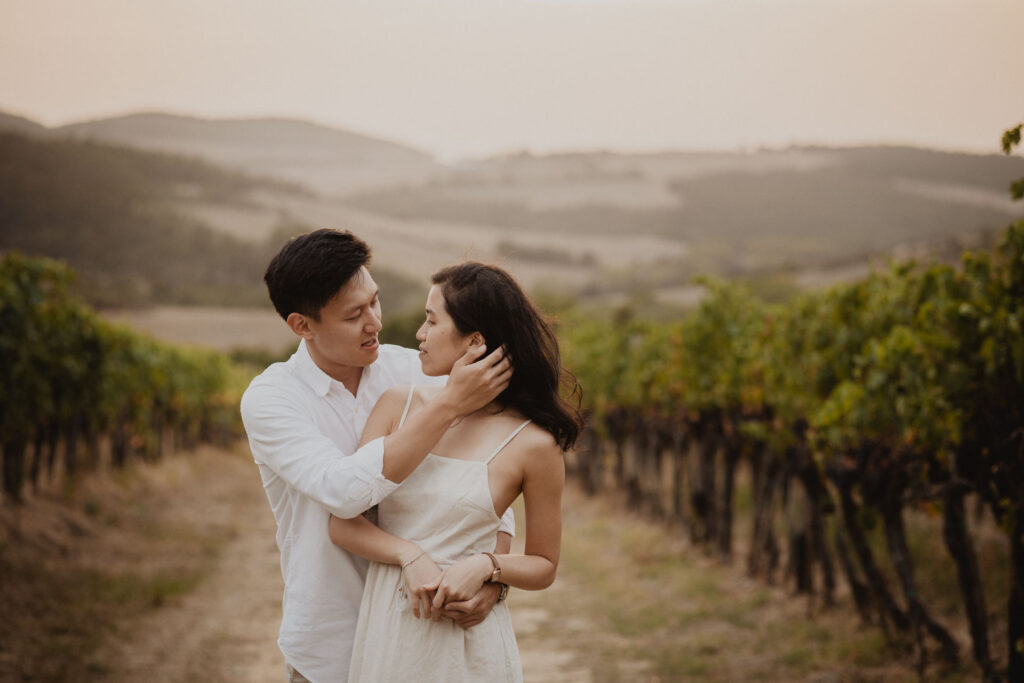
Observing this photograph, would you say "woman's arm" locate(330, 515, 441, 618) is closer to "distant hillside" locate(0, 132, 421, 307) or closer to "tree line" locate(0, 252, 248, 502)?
"tree line" locate(0, 252, 248, 502)

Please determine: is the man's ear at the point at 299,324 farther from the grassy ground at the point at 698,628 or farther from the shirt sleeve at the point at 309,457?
the grassy ground at the point at 698,628

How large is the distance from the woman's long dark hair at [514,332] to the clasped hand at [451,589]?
397mm

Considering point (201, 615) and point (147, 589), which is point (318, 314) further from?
point (147, 589)

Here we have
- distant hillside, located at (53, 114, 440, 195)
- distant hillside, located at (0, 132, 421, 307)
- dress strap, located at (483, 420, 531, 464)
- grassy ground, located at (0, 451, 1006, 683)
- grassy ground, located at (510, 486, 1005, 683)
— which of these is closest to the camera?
dress strap, located at (483, 420, 531, 464)

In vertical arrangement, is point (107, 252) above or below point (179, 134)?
below

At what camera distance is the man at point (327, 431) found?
86.0 inches

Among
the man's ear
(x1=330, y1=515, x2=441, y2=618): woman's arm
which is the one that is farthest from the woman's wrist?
the man's ear

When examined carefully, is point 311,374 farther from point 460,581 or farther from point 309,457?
point 460,581

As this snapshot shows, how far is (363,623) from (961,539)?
13.0 feet

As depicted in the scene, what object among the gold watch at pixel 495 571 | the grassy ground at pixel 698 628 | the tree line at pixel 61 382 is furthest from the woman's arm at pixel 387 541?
the tree line at pixel 61 382

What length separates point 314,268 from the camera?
7.82 feet

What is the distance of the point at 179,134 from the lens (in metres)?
124

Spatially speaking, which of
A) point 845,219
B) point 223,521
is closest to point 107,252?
point 845,219

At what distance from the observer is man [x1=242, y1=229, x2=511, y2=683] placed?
2186mm
